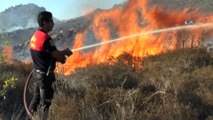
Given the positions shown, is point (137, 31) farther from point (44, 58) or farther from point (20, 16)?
point (20, 16)

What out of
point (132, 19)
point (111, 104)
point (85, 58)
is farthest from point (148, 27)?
point (111, 104)

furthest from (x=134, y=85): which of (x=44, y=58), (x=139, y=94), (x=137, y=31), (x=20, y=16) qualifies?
(x=20, y=16)

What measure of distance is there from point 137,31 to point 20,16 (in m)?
46.5

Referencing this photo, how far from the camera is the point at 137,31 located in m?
31.5

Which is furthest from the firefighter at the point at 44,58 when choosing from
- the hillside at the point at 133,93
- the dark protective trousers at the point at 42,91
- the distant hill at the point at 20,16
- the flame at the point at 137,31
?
the distant hill at the point at 20,16

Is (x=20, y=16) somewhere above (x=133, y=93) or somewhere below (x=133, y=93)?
below

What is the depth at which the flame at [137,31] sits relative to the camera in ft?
87.2

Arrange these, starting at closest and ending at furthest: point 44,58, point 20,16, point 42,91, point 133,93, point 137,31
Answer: point 133,93, point 44,58, point 42,91, point 137,31, point 20,16

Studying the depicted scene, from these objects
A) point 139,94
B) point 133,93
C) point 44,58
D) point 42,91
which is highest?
point 44,58

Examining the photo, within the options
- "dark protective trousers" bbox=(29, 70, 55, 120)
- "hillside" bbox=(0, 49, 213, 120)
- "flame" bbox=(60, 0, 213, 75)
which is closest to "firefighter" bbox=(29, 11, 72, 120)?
"dark protective trousers" bbox=(29, 70, 55, 120)

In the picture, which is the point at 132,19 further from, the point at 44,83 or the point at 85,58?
the point at 44,83

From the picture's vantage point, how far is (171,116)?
992cm

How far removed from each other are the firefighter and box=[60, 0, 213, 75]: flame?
44.2ft

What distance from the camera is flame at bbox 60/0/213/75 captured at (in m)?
26.6
